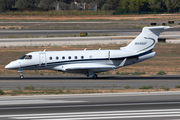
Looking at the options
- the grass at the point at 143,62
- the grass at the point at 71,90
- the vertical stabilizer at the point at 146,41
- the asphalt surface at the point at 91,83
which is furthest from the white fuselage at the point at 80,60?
the grass at the point at 143,62

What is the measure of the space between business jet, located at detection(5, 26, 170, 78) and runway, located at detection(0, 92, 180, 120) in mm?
8028

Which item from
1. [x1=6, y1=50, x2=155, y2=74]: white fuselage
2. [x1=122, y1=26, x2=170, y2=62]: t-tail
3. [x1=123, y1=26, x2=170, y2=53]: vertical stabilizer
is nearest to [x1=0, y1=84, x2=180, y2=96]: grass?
[x1=6, y1=50, x2=155, y2=74]: white fuselage

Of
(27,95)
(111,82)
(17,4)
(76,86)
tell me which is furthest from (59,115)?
(17,4)

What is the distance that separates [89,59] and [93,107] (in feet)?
39.9

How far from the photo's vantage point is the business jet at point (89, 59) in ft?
93.8

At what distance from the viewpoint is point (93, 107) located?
1694 cm

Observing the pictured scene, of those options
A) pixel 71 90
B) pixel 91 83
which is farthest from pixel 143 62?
pixel 71 90

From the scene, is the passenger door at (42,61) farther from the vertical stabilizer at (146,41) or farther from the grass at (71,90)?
the vertical stabilizer at (146,41)

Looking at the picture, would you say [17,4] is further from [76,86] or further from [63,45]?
[76,86]

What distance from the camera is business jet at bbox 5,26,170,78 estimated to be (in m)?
28.6

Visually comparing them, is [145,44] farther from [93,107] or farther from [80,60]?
[93,107]

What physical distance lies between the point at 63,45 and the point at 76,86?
30227mm

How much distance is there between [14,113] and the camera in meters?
15.5

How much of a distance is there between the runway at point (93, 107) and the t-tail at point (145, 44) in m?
8.24
